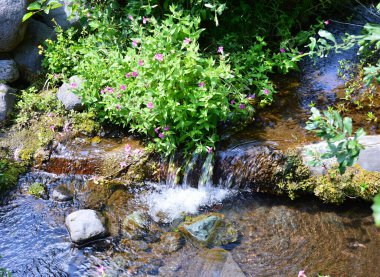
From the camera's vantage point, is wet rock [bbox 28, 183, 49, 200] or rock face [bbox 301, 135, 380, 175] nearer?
rock face [bbox 301, 135, 380, 175]

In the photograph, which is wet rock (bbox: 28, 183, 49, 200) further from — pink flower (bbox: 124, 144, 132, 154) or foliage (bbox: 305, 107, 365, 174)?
foliage (bbox: 305, 107, 365, 174)

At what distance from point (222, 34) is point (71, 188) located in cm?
327

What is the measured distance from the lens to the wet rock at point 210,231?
4316 mm

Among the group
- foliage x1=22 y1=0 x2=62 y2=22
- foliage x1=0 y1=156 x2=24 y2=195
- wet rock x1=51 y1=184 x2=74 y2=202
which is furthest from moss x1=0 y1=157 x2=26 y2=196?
foliage x1=22 y1=0 x2=62 y2=22

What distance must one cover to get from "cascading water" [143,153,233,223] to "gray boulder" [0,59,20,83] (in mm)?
3229

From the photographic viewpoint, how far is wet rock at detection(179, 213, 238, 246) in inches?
170

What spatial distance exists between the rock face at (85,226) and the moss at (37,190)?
0.80 meters

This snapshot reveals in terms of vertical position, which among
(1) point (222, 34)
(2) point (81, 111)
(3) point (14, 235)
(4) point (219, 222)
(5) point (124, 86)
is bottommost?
(3) point (14, 235)

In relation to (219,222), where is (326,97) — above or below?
above

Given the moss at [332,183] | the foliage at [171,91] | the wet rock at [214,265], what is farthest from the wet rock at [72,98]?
the moss at [332,183]

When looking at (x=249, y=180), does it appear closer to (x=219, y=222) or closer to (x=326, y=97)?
(x=219, y=222)

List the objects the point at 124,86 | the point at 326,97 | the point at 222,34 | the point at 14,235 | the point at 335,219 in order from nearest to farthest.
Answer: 1. the point at 335,219
2. the point at 14,235
3. the point at 124,86
4. the point at 326,97
5. the point at 222,34

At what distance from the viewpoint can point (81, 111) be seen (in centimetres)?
605

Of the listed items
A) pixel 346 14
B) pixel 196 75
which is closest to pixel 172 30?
pixel 196 75
